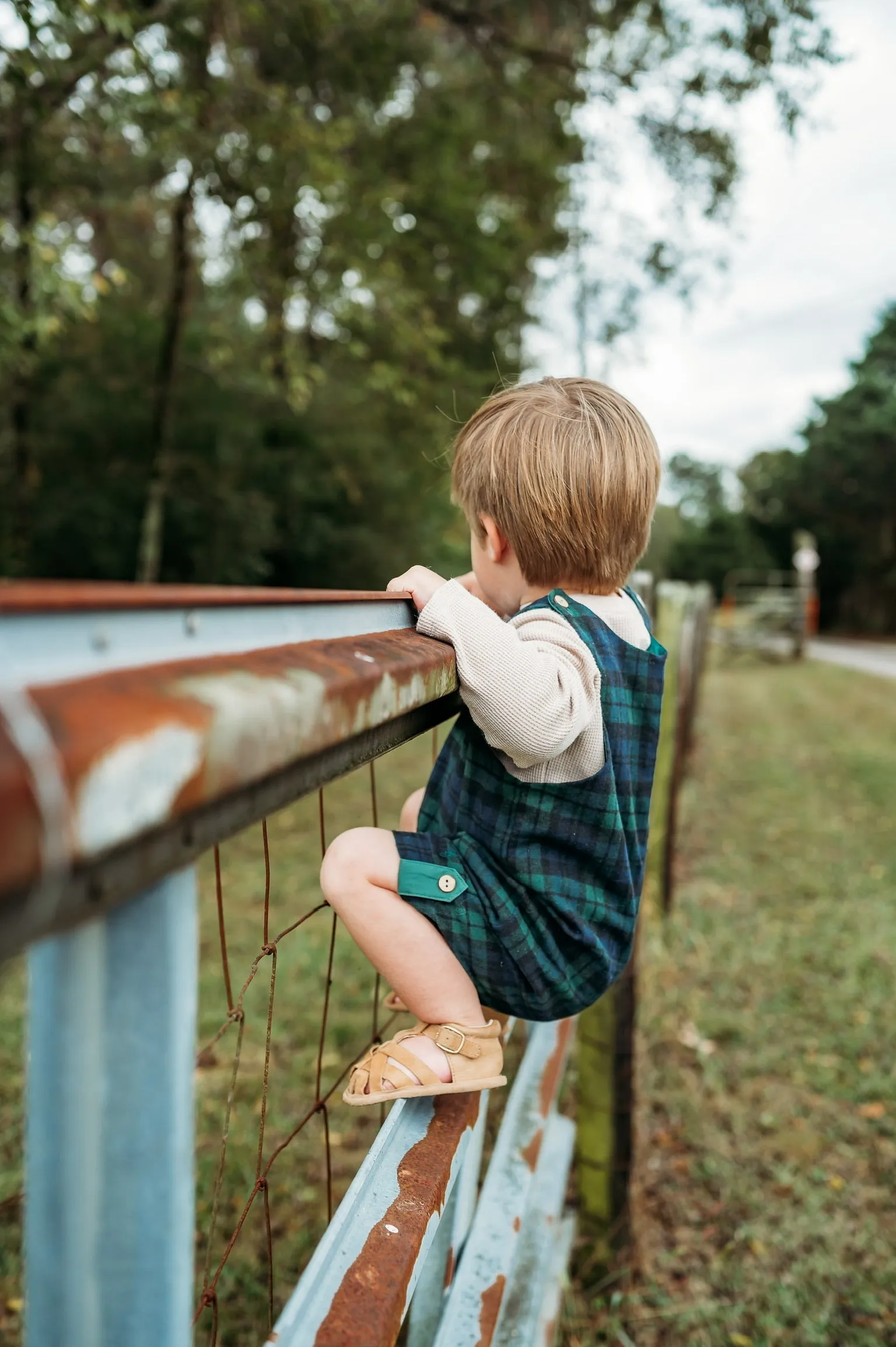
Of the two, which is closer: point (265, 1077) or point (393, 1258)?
point (393, 1258)

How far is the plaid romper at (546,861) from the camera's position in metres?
1.33

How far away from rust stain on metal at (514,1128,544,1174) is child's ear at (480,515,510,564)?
1081 millimetres

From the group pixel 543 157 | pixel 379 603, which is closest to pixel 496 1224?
pixel 379 603

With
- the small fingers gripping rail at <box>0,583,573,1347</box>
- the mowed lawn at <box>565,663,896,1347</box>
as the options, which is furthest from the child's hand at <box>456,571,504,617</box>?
the mowed lawn at <box>565,663,896,1347</box>

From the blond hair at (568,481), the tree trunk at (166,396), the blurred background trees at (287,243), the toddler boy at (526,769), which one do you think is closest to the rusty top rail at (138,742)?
the toddler boy at (526,769)

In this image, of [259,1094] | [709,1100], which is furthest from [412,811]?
[709,1100]

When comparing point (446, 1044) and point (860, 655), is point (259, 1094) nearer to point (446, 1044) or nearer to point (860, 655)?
point (446, 1044)

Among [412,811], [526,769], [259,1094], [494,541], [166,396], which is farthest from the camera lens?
[166,396]

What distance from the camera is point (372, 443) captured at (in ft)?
40.3

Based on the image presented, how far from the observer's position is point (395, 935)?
1.32 m

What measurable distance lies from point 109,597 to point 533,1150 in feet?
5.56

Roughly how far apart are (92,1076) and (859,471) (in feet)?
117

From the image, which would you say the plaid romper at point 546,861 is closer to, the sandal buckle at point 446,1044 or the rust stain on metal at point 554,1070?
the sandal buckle at point 446,1044

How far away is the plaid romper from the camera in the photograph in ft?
4.36
